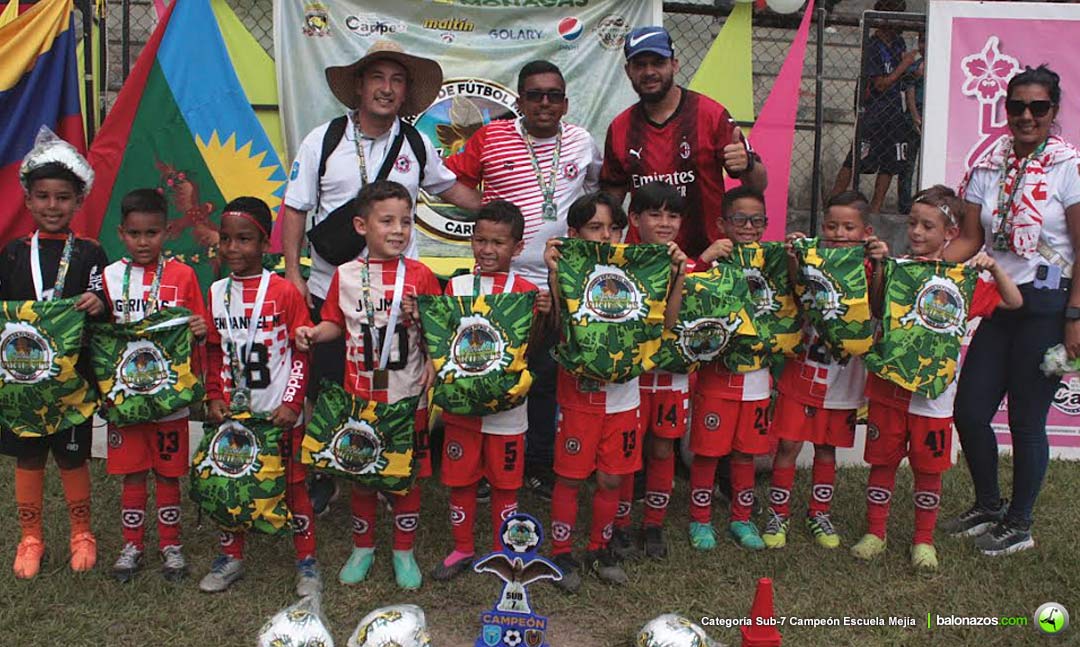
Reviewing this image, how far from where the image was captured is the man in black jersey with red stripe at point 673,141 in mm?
4188

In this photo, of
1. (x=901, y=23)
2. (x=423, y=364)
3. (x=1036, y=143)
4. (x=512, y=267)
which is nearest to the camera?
(x=423, y=364)

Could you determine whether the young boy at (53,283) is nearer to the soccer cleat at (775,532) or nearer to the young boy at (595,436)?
the young boy at (595,436)

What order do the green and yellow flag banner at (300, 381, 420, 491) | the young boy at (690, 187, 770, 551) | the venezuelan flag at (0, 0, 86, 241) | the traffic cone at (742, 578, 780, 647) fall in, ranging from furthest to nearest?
1. the venezuelan flag at (0, 0, 86, 241)
2. the young boy at (690, 187, 770, 551)
3. the green and yellow flag banner at (300, 381, 420, 491)
4. the traffic cone at (742, 578, 780, 647)

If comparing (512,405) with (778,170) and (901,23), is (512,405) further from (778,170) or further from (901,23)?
(901,23)

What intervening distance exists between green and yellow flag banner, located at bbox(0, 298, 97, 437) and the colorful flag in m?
2.10

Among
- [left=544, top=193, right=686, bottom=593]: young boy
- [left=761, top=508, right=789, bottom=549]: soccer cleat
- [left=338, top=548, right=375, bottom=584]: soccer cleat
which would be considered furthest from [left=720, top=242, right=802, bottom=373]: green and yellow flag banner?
[left=338, top=548, right=375, bottom=584]: soccer cleat

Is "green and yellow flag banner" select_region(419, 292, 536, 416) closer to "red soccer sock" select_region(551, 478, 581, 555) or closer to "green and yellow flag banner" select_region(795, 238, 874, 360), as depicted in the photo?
"red soccer sock" select_region(551, 478, 581, 555)

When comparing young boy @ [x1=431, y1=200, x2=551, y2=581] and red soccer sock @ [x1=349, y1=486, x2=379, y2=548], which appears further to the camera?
red soccer sock @ [x1=349, y1=486, x2=379, y2=548]

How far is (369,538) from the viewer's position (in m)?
3.91

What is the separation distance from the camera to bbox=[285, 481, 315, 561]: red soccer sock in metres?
3.77

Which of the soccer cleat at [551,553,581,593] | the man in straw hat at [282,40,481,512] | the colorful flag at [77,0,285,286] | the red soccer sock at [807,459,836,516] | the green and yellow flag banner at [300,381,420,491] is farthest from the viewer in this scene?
the colorful flag at [77,0,285,286]

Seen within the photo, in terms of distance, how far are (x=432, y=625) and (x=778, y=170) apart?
3.87 m

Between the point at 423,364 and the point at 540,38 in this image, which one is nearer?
the point at 423,364

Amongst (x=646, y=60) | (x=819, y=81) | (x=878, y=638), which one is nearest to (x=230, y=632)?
(x=878, y=638)
